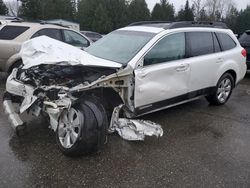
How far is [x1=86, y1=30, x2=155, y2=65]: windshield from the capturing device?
4340mm

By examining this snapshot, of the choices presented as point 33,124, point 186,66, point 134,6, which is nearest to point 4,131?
point 33,124

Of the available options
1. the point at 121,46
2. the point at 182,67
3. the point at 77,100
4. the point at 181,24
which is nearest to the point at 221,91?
the point at 182,67

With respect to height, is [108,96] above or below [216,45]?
below

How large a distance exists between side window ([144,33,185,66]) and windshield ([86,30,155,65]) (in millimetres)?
203

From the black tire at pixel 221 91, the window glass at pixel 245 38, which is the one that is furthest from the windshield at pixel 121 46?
the window glass at pixel 245 38

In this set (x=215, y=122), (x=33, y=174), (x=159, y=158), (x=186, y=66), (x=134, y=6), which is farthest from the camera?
(x=134, y=6)

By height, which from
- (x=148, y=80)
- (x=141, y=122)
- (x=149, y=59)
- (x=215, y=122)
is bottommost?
(x=215, y=122)

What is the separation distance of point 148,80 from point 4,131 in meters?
2.43

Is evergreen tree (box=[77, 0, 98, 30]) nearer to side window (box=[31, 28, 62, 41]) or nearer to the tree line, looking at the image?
the tree line

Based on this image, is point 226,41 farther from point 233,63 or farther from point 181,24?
point 181,24

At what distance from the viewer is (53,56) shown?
13.1 ft

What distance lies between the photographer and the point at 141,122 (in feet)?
13.3

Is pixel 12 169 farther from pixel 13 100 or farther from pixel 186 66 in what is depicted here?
pixel 186 66

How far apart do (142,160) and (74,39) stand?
5.48 metres
